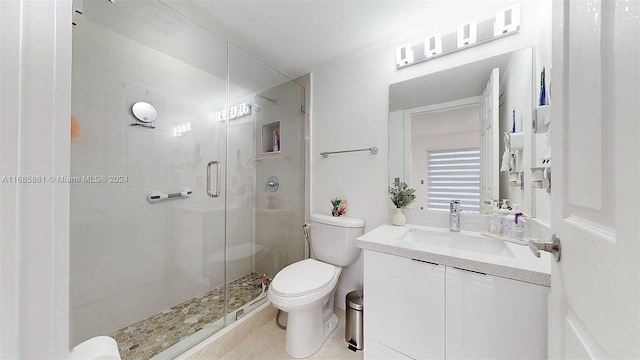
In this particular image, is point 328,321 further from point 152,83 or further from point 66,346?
point 152,83

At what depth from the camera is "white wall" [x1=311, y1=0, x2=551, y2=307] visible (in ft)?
4.83

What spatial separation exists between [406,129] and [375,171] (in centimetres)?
38

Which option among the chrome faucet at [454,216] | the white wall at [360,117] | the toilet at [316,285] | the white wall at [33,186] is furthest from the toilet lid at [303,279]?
the white wall at [33,186]

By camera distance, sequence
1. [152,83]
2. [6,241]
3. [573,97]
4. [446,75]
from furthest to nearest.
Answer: [152,83], [446,75], [573,97], [6,241]

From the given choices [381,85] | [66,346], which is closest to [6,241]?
[66,346]

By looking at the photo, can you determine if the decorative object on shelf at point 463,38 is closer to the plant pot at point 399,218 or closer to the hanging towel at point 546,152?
the hanging towel at point 546,152

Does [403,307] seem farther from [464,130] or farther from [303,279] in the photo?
[464,130]

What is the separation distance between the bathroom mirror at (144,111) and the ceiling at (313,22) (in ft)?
2.20

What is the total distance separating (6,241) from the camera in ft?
0.89

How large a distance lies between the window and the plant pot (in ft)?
0.61

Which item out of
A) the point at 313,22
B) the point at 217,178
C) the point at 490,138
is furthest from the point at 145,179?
the point at 490,138

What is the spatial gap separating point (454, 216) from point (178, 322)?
2.02 meters

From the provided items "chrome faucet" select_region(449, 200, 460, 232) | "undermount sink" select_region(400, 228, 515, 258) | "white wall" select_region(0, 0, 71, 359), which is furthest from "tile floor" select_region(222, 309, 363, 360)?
"white wall" select_region(0, 0, 71, 359)

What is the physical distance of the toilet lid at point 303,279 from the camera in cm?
134
